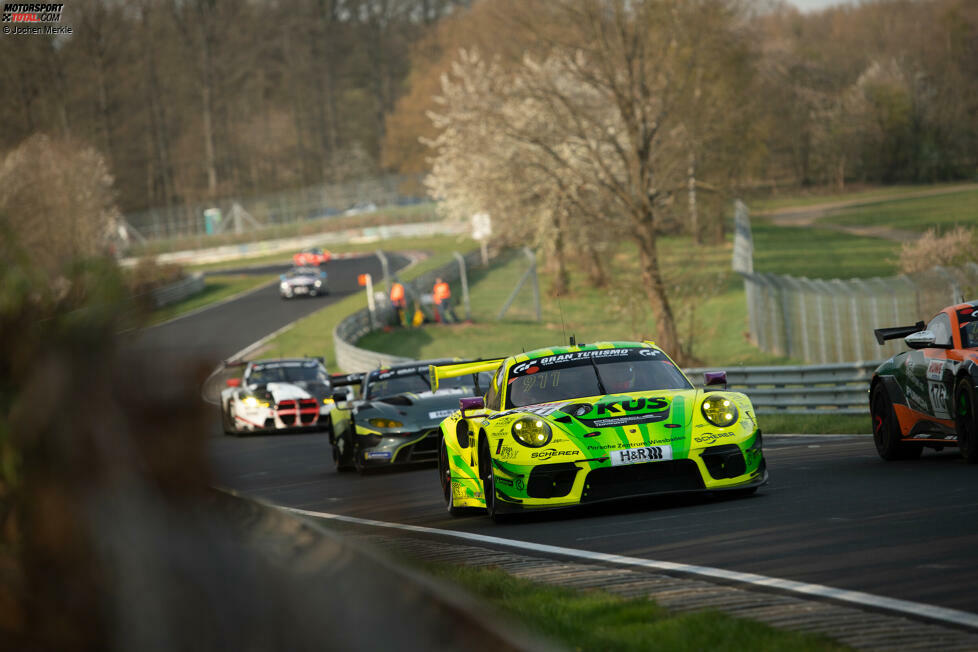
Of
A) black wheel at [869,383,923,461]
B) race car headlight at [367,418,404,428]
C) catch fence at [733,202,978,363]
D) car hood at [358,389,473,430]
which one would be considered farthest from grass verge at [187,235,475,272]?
black wheel at [869,383,923,461]

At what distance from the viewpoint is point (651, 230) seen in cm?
3253

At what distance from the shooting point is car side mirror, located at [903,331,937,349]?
11.4 metres

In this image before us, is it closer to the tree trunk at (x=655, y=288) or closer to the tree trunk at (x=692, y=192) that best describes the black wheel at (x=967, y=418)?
the tree trunk at (x=655, y=288)

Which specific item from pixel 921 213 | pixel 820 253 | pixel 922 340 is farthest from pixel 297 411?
pixel 820 253

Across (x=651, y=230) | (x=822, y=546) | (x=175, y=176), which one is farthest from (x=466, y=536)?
(x=175, y=176)

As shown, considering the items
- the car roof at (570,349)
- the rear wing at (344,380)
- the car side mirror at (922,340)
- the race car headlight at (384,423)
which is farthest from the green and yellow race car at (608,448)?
the rear wing at (344,380)

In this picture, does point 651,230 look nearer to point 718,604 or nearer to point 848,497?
point 848,497

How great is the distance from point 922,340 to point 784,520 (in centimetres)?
376

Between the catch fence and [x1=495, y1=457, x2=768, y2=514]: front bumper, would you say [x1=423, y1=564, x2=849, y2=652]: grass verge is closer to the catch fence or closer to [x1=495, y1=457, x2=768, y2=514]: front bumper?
[x1=495, y1=457, x2=768, y2=514]: front bumper

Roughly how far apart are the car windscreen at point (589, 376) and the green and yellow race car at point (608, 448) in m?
0.04

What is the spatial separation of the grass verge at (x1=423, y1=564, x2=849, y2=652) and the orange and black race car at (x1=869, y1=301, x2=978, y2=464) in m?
5.62

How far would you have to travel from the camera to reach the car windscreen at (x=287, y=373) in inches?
1022

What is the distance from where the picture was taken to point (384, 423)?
53.4 feet

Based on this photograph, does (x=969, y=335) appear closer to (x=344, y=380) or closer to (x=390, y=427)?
(x=390, y=427)
